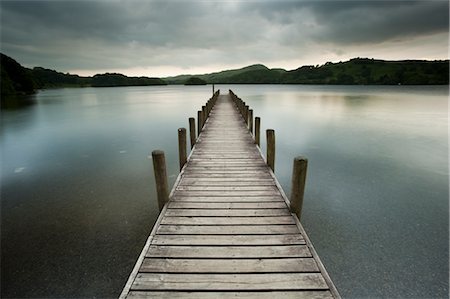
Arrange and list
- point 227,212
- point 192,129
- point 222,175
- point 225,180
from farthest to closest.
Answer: point 192,129 → point 222,175 → point 225,180 → point 227,212

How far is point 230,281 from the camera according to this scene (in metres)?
3.01

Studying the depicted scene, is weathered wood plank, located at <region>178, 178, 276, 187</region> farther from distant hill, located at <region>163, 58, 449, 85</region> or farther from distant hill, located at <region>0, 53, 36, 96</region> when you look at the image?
distant hill, located at <region>163, 58, 449, 85</region>

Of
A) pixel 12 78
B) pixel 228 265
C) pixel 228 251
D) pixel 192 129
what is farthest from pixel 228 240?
pixel 12 78

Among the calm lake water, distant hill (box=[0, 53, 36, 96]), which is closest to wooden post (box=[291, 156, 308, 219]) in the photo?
the calm lake water

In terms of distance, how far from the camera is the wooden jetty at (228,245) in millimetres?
2926

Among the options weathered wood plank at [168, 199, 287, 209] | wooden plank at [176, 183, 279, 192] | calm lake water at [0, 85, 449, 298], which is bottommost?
calm lake water at [0, 85, 449, 298]

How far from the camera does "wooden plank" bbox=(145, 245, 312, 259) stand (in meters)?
3.44

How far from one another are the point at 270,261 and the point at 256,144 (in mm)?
6205

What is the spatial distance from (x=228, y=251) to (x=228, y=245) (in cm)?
13

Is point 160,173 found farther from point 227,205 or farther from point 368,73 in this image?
point 368,73

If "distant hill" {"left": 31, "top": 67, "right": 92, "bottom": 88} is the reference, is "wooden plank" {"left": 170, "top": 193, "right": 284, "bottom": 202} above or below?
below

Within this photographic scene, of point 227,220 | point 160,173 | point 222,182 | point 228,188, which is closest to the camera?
point 227,220

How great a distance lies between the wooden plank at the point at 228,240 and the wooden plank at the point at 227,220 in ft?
1.21

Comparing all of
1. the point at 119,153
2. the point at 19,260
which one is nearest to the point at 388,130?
the point at 119,153
